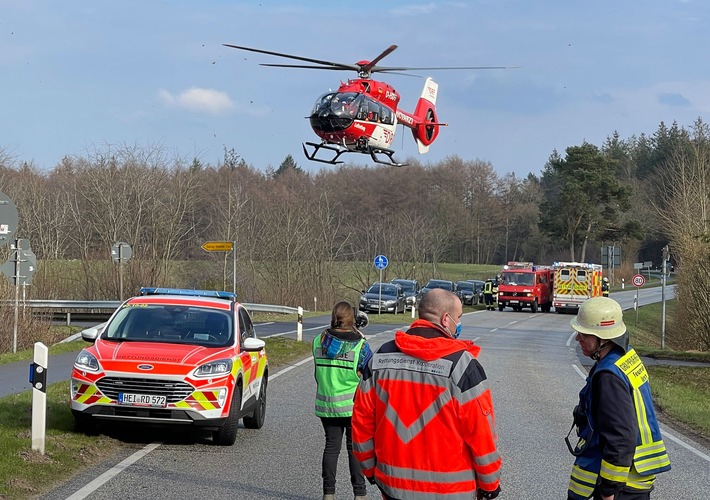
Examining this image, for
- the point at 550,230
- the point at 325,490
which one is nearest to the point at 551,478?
the point at 325,490

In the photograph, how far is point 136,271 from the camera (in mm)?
37219

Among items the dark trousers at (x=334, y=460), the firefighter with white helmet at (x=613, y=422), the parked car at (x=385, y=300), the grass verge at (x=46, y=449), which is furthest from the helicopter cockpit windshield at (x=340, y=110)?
the firefighter with white helmet at (x=613, y=422)

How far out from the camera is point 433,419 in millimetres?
4379

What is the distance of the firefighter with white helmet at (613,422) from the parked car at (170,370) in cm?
580

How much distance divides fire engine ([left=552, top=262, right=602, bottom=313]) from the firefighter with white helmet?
168 feet

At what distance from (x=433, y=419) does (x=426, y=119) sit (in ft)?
109

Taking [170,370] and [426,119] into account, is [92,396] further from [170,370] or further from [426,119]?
[426,119]

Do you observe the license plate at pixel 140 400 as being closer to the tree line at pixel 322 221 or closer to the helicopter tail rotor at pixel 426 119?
the tree line at pixel 322 221

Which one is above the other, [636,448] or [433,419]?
[433,419]

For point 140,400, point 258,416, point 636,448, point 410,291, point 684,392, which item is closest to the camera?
point 636,448

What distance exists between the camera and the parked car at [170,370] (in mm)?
9758

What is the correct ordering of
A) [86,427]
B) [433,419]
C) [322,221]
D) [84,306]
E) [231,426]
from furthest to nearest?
1. [322,221]
2. [84,306]
3. [86,427]
4. [231,426]
5. [433,419]

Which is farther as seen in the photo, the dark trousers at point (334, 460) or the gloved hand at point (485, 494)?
the dark trousers at point (334, 460)

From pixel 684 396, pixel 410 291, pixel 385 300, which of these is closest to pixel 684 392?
pixel 684 396
